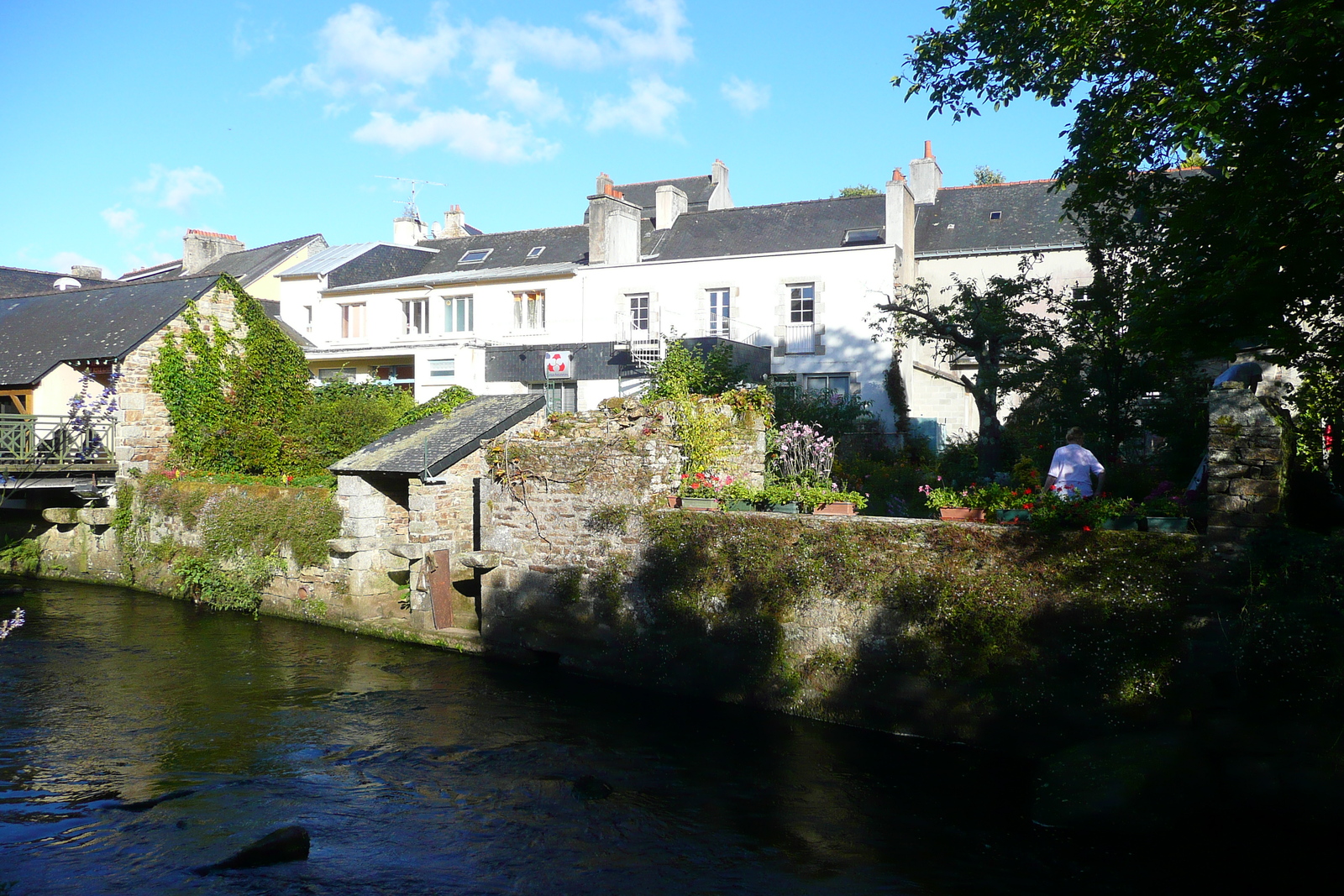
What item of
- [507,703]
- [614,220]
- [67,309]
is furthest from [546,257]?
[507,703]

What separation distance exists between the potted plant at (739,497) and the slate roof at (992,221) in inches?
899

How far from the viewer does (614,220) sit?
30125 millimetres

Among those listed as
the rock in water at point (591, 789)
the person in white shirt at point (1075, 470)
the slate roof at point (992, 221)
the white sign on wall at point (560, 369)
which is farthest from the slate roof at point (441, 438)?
the slate roof at point (992, 221)

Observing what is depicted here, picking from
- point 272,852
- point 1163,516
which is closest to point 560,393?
point 1163,516

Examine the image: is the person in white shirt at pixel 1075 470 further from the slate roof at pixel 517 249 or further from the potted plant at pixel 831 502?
the slate roof at pixel 517 249

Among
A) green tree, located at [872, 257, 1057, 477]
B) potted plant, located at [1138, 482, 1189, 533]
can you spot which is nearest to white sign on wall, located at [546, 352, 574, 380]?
green tree, located at [872, 257, 1057, 477]

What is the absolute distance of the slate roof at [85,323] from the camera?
20.2 meters

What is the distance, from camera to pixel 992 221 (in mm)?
32188

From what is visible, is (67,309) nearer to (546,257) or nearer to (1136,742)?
(546,257)

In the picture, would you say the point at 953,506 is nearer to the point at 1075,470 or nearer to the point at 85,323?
the point at 1075,470

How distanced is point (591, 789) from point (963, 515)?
15.2ft

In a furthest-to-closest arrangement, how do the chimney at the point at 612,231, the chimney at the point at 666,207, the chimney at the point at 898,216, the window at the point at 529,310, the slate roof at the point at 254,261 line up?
the slate roof at the point at 254,261, the chimney at the point at 666,207, the window at the point at 529,310, the chimney at the point at 612,231, the chimney at the point at 898,216

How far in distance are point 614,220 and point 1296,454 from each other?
77.2 feet

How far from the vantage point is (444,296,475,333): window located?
103 feet
